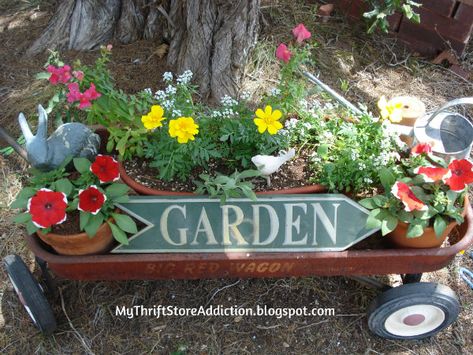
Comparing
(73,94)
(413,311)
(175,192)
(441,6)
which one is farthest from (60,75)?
(441,6)

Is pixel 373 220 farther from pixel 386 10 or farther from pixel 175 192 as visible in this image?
pixel 386 10

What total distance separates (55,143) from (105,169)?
30 cm

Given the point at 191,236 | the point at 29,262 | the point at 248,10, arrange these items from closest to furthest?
the point at 191,236
the point at 29,262
the point at 248,10

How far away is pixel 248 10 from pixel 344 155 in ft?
4.05

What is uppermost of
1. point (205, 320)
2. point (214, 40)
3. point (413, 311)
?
point (214, 40)

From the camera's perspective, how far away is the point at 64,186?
6.03 ft

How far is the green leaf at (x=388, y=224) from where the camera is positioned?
5.93 ft

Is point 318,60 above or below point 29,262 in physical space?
above

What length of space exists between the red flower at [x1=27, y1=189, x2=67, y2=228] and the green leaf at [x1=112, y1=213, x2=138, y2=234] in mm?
184

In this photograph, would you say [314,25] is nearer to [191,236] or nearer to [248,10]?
[248,10]

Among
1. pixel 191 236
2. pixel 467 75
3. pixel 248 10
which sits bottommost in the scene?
pixel 191 236

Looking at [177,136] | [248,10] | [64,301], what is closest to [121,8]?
[248,10]

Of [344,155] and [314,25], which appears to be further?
[314,25]

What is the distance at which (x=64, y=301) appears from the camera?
2.37 metres
